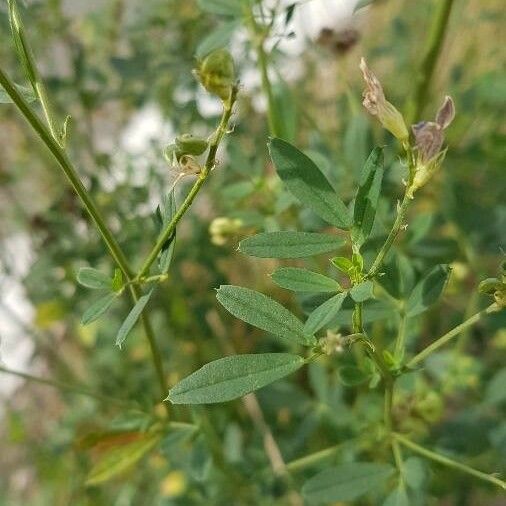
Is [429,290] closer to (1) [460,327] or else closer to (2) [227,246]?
(1) [460,327]

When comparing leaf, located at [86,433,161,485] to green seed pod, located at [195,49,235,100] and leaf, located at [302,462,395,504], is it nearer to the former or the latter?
leaf, located at [302,462,395,504]

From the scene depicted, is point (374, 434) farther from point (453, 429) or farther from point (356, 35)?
point (356, 35)

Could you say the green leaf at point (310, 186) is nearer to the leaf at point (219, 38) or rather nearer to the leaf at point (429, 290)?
the leaf at point (429, 290)

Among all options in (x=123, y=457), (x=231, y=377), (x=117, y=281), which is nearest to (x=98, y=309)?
(x=117, y=281)

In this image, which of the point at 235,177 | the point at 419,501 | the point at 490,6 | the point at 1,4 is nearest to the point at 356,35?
the point at 235,177

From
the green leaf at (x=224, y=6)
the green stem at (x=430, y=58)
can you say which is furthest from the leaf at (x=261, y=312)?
the green stem at (x=430, y=58)

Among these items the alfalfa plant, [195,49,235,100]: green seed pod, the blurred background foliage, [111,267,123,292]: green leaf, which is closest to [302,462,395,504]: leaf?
the blurred background foliage
